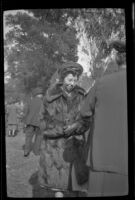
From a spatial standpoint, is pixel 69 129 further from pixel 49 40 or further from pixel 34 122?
pixel 49 40

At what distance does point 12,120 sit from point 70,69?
26.2 inches

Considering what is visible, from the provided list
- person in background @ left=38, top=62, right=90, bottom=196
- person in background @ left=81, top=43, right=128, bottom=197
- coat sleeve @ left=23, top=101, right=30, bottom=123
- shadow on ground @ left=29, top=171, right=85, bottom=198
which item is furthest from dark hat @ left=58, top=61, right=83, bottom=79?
shadow on ground @ left=29, top=171, right=85, bottom=198

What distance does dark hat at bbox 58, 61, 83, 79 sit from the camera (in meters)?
3.83

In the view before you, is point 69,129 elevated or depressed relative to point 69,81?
depressed

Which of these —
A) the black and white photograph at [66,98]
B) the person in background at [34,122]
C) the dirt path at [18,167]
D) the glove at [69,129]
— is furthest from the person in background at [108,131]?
the dirt path at [18,167]

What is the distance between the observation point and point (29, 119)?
3842mm

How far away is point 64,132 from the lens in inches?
151

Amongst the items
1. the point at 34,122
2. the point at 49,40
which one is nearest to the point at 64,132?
the point at 34,122

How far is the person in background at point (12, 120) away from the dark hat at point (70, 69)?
0.50m

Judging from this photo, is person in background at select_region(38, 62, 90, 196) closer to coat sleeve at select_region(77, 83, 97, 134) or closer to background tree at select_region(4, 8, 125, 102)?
coat sleeve at select_region(77, 83, 97, 134)

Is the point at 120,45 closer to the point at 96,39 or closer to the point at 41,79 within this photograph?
the point at 96,39

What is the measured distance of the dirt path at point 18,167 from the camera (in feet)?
12.7

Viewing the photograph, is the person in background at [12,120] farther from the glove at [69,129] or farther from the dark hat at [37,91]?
the glove at [69,129]

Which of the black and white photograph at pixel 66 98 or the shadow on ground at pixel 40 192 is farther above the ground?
the black and white photograph at pixel 66 98
